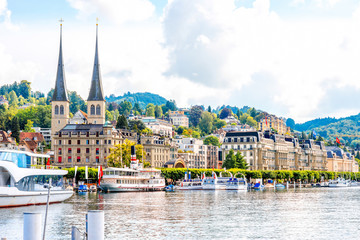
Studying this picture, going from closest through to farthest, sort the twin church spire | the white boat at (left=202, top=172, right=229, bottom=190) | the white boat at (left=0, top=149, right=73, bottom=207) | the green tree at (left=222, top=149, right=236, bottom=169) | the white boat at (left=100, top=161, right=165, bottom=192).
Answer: the white boat at (left=0, top=149, right=73, bottom=207) < the white boat at (left=100, top=161, right=165, bottom=192) < the white boat at (left=202, top=172, right=229, bottom=190) < the twin church spire < the green tree at (left=222, top=149, right=236, bottom=169)

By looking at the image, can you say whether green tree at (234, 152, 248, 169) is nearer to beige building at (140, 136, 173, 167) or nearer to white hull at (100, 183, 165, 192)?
beige building at (140, 136, 173, 167)

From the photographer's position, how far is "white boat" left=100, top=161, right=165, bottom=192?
12244 centimetres

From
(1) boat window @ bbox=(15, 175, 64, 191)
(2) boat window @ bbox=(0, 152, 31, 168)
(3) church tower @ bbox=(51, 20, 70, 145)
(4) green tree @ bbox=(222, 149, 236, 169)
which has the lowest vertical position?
(1) boat window @ bbox=(15, 175, 64, 191)

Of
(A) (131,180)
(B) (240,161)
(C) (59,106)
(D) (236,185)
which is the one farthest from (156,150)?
(A) (131,180)

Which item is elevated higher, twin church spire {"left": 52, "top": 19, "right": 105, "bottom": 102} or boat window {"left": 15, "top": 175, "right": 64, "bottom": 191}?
twin church spire {"left": 52, "top": 19, "right": 105, "bottom": 102}

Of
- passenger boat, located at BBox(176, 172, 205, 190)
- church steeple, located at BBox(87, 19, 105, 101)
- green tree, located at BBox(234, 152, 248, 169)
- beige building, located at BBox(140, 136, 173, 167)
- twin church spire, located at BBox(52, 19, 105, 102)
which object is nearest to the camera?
passenger boat, located at BBox(176, 172, 205, 190)

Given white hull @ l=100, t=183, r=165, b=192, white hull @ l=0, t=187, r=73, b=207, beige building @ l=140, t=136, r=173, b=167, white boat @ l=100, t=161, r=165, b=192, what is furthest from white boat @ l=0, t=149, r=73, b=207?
beige building @ l=140, t=136, r=173, b=167

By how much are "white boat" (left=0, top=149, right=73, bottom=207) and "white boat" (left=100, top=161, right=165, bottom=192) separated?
159 feet

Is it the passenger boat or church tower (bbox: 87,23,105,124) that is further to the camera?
church tower (bbox: 87,23,105,124)

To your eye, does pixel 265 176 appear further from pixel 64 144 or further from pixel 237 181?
pixel 64 144

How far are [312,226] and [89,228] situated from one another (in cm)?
3306

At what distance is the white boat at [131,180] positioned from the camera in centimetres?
12244

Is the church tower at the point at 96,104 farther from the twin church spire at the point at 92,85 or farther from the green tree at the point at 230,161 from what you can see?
the green tree at the point at 230,161

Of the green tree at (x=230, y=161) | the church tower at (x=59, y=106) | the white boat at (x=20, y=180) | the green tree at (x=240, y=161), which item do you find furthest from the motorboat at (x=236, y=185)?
the white boat at (x=20, y=180)
